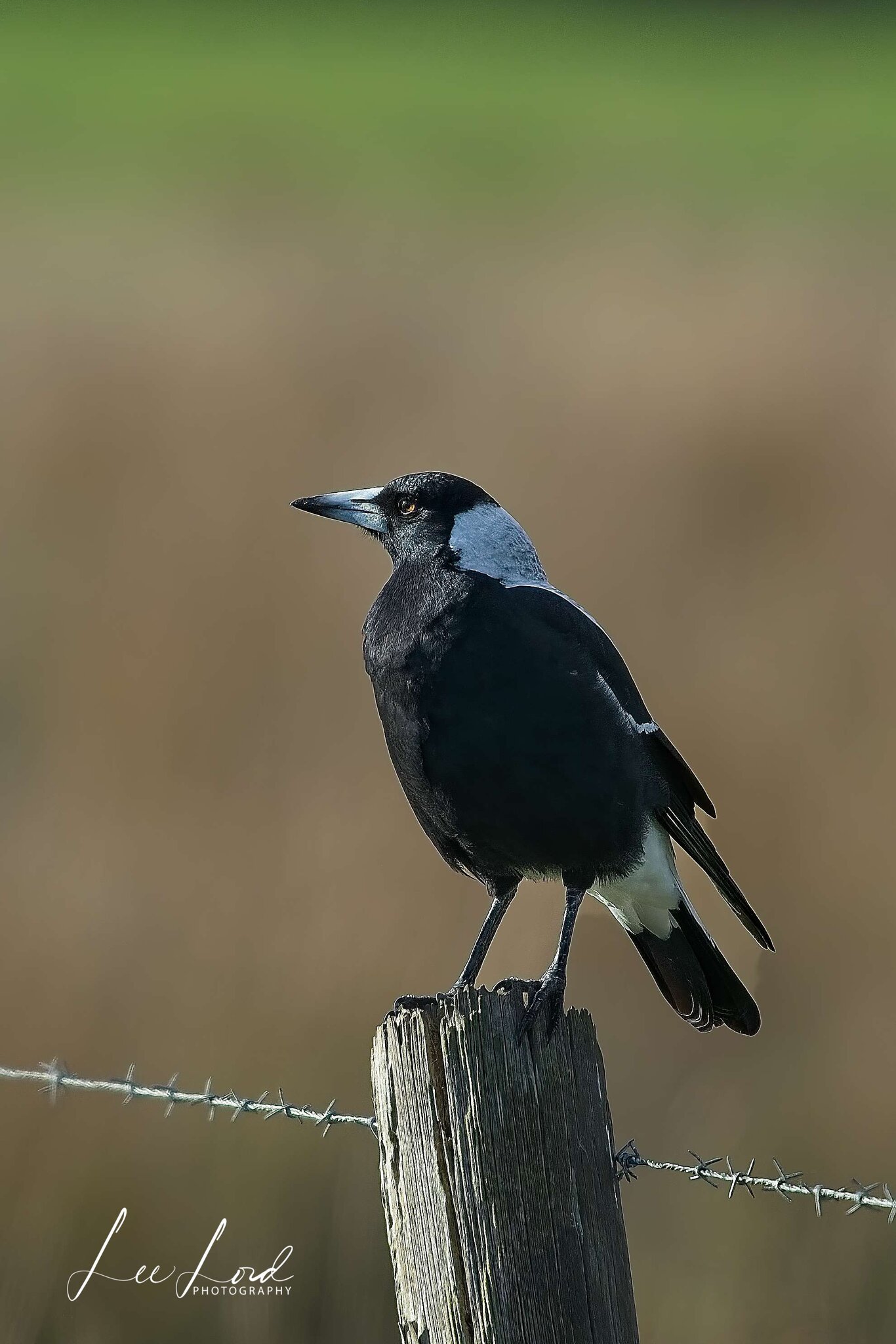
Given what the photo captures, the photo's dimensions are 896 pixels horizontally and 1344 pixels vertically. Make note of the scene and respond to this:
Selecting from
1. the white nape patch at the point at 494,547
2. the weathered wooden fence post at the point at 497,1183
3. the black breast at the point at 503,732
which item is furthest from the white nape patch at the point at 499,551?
the weathered wooden fence post at the point at 497,1183

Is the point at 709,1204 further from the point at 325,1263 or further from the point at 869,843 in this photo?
the point at 869,843

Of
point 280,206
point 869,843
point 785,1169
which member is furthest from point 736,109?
point 785,1169

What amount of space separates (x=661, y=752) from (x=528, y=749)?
0.44 metres

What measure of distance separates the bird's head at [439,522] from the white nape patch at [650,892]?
1.98ft

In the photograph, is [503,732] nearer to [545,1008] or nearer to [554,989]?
[554,989]

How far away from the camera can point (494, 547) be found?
10.3ft

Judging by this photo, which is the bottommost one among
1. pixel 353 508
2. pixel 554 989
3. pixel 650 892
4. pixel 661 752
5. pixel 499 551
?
pixel 554 989

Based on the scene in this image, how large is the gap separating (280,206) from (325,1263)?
22.8ft

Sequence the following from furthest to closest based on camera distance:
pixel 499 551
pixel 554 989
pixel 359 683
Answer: pixel 359 683 < pixel 499 551 < pixel 554 989

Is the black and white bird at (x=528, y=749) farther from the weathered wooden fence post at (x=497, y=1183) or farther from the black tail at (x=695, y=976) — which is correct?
the weathered wooden fence post at (x=497, y=1183)

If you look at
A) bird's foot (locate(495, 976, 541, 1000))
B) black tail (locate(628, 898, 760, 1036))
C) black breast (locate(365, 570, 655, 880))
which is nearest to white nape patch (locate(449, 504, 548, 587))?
black breast (locate(365, 570, 655, 880))

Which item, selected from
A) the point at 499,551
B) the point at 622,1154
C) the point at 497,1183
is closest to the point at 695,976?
the point at 499,551

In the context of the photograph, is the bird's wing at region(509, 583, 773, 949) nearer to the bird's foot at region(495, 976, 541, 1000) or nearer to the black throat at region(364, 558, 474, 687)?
the black throat at region(364, 558, 474, 687)

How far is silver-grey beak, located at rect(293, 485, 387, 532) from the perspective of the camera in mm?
3270
